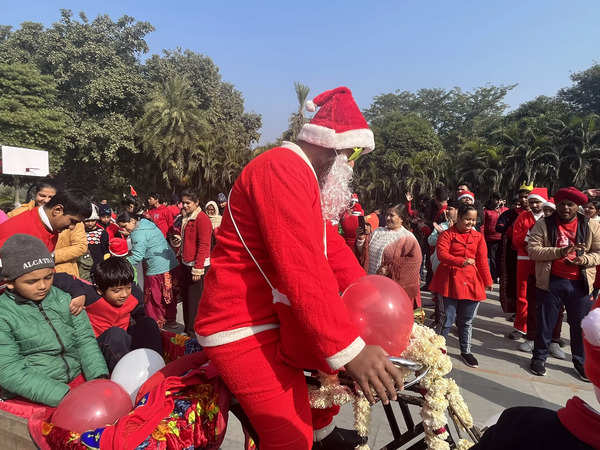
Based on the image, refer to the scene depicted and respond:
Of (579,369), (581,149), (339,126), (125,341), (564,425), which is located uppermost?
(581,149)

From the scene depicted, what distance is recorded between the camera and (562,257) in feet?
13.8

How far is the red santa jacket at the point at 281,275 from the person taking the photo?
1365 millimetres

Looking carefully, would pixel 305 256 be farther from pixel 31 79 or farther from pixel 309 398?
pixel 31 79

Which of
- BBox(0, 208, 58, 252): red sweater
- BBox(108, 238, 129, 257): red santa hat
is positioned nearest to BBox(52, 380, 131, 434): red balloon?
BBox(0, 208, 58, 252): red sweater

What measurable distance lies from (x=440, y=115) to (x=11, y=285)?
56687 millimetres

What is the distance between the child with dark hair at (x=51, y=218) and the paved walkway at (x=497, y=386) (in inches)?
87.6

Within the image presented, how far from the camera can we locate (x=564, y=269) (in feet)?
14.1

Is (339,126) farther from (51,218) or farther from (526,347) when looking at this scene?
(526,347)

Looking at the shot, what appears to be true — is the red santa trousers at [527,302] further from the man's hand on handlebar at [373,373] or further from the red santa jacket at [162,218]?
the red santa jacket at [162,218]

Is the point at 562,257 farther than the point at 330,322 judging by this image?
Yes

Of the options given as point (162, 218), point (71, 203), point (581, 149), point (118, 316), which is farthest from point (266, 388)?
point (581, 149)

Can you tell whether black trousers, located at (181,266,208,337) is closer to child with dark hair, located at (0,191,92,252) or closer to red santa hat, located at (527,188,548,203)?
child with dark hair, located at (0,191,92,252)

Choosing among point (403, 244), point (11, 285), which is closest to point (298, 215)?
point (11, 285)

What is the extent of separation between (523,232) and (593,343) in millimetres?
4679
